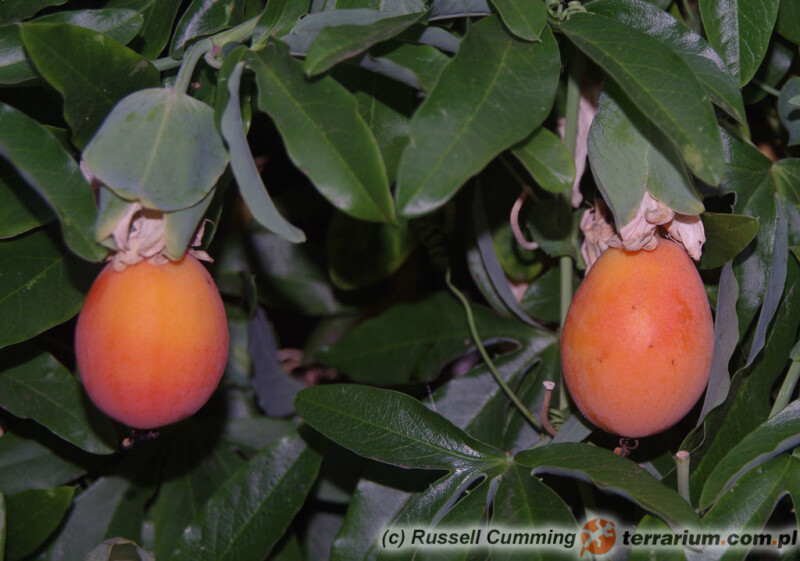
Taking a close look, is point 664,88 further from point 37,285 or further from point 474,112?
point 37,285

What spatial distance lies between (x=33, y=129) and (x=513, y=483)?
581 mm

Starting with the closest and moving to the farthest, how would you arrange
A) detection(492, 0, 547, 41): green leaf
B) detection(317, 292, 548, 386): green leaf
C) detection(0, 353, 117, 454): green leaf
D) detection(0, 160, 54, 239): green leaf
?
1. detection(492, 0, 547, 41): green leaf
2. detection(0, 160, 54, 239): green leaf
3. detection(0, 353, 117, 454): green leaf
4. detection(317, 292, 548, 386): green leaf

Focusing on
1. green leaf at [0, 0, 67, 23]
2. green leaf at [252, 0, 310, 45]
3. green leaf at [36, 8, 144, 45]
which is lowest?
green leaf at [0, 0, 67, 23]

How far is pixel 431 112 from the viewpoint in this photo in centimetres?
59

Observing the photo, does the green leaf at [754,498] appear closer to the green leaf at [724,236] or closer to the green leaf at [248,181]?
the green leaf at [724,236]

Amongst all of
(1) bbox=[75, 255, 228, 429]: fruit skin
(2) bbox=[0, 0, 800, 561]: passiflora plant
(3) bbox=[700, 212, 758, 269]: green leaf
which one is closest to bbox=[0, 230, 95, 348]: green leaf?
(2) bbox=[0, 0, 800, 561]: passiflora plant

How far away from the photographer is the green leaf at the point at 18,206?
786 mm

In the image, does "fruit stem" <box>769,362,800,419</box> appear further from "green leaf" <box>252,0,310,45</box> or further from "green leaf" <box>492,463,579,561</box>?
"green leaf" <box>252,0,310,45</box>

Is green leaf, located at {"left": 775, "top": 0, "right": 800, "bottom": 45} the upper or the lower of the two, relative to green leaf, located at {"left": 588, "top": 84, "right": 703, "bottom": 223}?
upper

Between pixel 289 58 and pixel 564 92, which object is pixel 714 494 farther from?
pixel 289 58

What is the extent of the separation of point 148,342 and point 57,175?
0.16 meters

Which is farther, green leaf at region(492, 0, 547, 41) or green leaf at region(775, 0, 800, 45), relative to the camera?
green leaf at region(775, 0, 800, 45)

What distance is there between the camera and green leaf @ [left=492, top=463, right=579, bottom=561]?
73 centimetres

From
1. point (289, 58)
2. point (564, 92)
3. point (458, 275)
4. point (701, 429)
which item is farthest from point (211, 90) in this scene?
point (701, 429)
